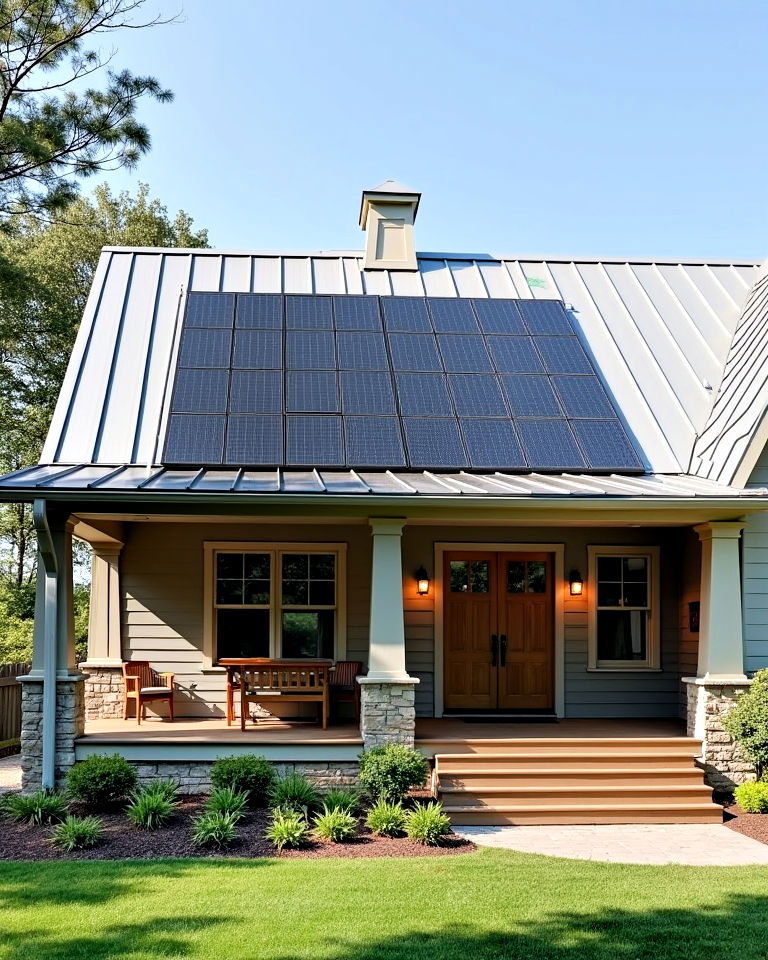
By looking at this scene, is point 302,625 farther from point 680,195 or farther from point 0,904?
point 680,195

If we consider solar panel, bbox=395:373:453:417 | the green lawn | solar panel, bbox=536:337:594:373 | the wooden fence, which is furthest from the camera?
the wooden fence

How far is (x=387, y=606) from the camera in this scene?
32.2 ft

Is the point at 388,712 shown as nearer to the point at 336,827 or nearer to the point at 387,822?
the point at 387,822

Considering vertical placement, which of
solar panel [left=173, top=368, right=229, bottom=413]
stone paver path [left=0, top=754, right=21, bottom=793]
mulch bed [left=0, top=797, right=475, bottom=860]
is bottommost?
stone paver path [left=0, top=754, right=21, bottom=793]

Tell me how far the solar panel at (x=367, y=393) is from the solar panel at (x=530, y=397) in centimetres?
160

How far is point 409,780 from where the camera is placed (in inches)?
359

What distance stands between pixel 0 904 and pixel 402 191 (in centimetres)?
1266

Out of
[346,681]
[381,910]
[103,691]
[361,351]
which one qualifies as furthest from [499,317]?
[381,910]

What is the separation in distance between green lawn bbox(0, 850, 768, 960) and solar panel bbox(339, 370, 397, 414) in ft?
19.4

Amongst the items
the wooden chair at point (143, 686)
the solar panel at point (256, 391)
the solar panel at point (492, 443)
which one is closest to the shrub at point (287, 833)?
the wooden chair at point (143, 686)

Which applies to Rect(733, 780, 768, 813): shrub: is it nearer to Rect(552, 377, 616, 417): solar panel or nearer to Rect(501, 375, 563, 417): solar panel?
Rect(552, 377, 616, 417): solar panel

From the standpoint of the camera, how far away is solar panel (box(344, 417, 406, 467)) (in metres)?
11.0

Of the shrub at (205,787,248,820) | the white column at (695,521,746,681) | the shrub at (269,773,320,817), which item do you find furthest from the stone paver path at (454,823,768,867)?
the shrub at (205,787,248,820)

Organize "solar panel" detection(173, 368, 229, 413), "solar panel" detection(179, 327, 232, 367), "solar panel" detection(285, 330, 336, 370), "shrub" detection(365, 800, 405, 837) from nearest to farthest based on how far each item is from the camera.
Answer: "shrub" detection(365, 800, 405, 837)
"solar panel" detection(173, 368, 229, 413)
"solar panel" detection(179, 327, 232, 367)
"solar panel" detection(285, 330, 336, 370)
